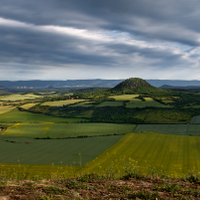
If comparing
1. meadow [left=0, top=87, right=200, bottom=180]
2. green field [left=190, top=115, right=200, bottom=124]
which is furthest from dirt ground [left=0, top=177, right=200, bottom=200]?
green field [left=190, top=115, right=200, bottom=124]

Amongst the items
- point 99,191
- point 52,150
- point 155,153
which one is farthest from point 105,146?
point 99,191

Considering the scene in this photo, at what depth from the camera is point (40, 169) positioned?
5134 cm

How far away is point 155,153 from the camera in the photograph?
66.0 metres

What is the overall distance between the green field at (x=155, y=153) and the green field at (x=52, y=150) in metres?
5.42

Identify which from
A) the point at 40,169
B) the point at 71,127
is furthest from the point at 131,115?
the point at 40,169

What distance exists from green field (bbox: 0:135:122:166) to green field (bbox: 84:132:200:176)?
17.8 ft

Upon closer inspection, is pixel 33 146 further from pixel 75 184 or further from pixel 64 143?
pixel 75 184

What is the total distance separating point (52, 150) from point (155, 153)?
39.3 metres

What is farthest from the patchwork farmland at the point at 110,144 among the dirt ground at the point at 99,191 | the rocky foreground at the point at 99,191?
the dirt ground at the point at 99,191

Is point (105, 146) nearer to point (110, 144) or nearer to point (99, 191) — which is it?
point (110, 144)

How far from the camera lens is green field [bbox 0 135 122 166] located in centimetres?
6097

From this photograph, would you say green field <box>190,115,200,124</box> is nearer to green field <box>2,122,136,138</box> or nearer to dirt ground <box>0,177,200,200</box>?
green field <box>2,122,136,138</box>

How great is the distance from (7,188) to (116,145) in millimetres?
67147

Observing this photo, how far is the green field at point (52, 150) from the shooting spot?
200 ft
